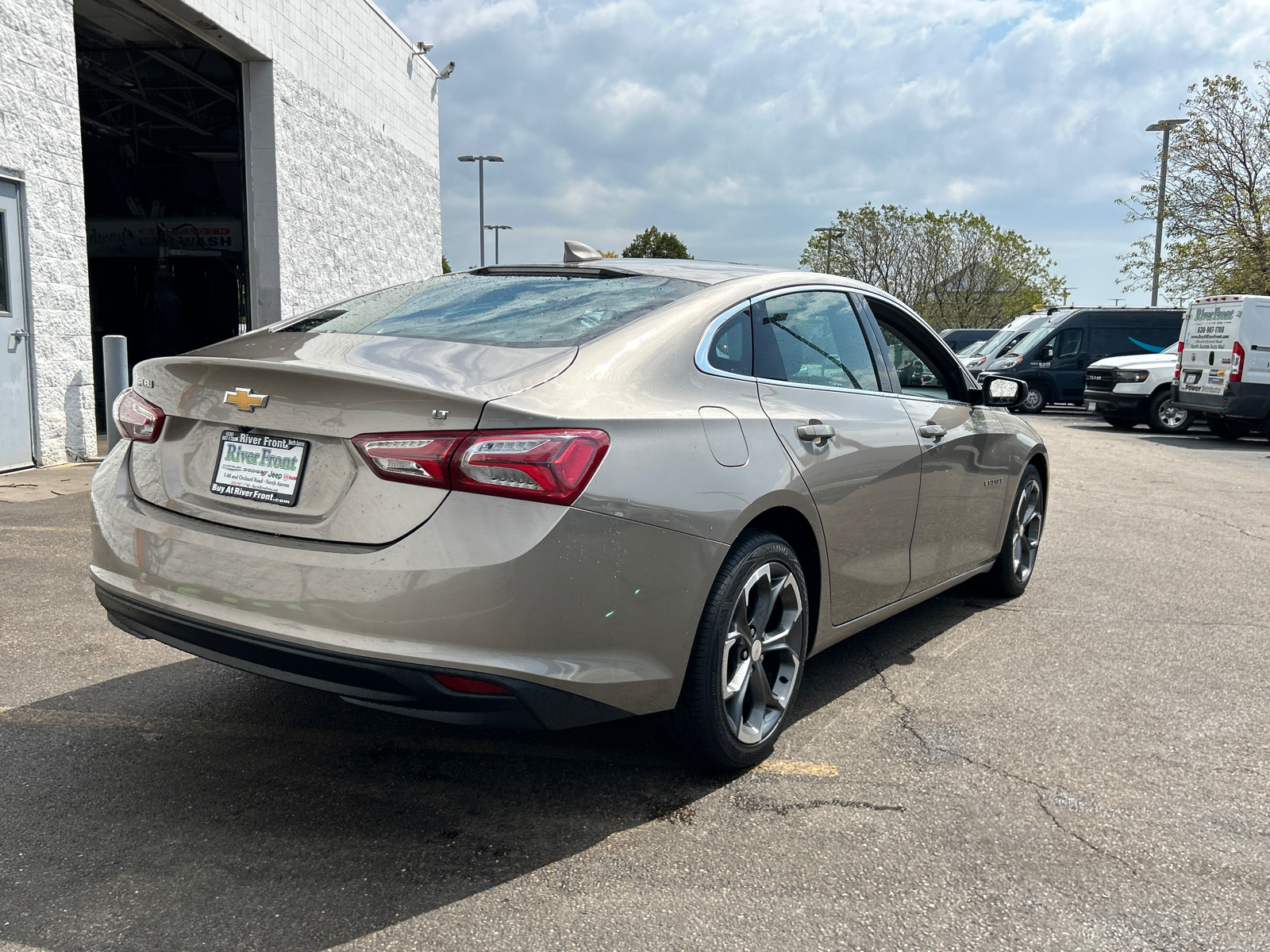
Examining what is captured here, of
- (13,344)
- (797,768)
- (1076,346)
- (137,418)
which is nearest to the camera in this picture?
(137,418)

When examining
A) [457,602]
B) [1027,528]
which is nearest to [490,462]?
[457,602]

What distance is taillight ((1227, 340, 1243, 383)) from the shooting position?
50.2ft

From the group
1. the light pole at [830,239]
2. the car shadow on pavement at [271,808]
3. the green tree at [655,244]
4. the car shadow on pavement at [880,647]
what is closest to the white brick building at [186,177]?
the car shadow on pavement at [271,808]

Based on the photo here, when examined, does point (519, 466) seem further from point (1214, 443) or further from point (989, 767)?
point (1214, 443)

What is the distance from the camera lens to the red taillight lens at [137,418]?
2.97 meters

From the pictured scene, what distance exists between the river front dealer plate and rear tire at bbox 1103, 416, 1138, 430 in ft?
59.2

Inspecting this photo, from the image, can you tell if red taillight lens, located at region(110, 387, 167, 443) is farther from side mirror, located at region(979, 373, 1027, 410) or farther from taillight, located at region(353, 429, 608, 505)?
side mirror, located at region(979, 373, 1027, 410)

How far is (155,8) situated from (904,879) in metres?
11.7

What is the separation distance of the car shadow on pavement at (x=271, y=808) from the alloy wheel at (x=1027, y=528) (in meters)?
2.01

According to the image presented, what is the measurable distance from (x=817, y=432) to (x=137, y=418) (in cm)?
205

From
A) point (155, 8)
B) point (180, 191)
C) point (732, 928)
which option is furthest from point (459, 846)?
point (180, 191)

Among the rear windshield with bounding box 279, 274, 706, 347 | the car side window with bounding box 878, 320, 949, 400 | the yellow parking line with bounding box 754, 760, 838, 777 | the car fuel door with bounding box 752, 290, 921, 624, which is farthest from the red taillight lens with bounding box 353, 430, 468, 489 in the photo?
the car side window with bounding box 878, 320, 949, 400

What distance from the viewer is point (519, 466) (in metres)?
2.46

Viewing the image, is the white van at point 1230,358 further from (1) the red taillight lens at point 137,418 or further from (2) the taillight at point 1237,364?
(1) the red taillight lens at point 137,418
